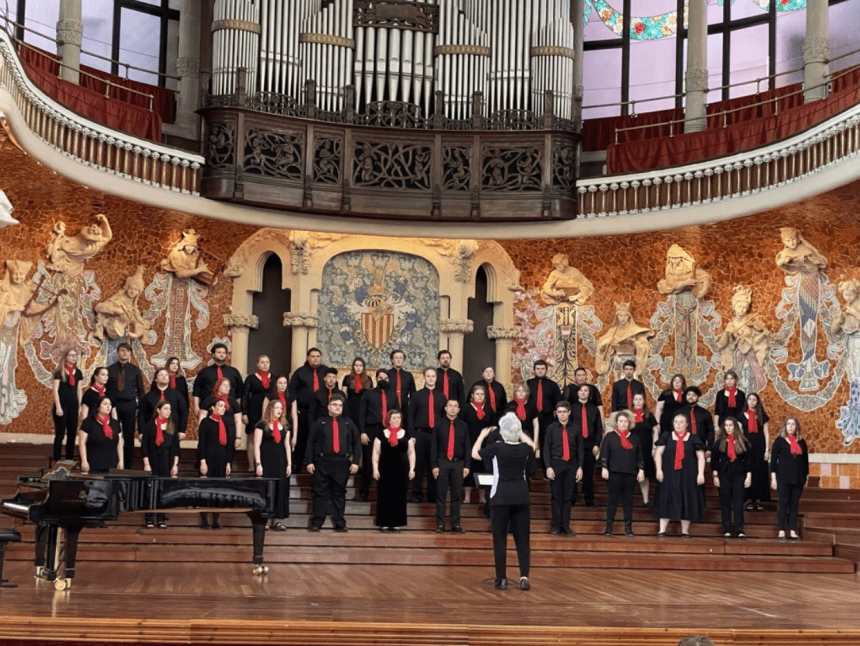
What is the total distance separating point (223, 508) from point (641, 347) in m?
7.48

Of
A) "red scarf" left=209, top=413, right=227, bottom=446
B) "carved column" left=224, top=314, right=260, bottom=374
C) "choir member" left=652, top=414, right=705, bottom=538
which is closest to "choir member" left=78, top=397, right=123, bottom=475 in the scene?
"red scarf" left=209, top=413, right=227, bottom=446

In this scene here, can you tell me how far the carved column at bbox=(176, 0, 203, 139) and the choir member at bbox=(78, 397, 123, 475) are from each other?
16.5ft

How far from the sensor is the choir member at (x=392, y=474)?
1202 centimetres

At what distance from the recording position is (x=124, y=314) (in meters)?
14.9

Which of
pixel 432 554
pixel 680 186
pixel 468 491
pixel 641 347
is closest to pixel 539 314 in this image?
pixel 641 347

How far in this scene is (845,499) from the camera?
1328 cm

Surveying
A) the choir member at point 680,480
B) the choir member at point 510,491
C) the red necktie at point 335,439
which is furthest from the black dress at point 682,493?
the choir member at point 510,491

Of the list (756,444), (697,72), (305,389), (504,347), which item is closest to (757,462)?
(756,444)

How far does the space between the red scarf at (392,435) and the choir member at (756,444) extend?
331 centimetres

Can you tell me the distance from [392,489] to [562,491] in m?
1.52

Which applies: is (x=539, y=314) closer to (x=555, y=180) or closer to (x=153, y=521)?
(x=555, y=180)

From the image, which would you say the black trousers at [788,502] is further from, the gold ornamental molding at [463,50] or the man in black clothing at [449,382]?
the gold ornamental molding at [463,50]

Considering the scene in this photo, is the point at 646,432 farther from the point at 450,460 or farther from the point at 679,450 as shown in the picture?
the point at 450,460

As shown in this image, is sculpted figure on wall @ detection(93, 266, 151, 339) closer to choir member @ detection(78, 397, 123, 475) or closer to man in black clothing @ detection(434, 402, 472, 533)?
choir member @ detection(78, 397, 123, 475)
